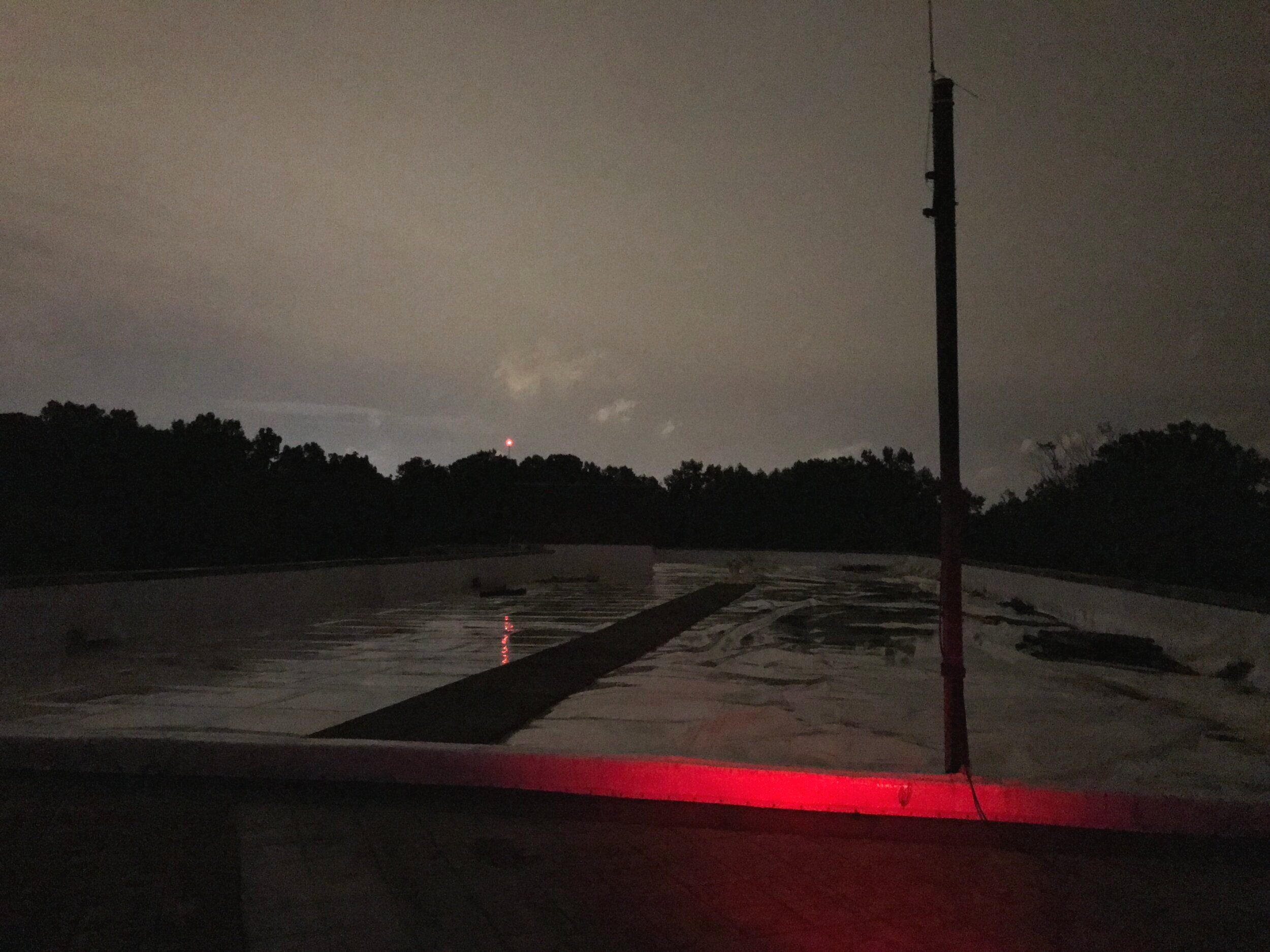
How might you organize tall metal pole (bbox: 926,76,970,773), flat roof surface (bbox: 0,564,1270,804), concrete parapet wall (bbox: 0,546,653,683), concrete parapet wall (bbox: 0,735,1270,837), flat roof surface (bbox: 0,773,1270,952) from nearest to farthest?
1. flat roof surface (bbox: 0,773,1270,952)
2. concrete parapet wall (bbox: 0,735,1270,837)
3. tall metal pole (bbox: 926,76,970,773)
4. flat roof surface (bbox: 0,564,1270,804)
5. concrete parapet wall (bbox: 0,546,653,683)

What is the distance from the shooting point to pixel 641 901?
4.85m

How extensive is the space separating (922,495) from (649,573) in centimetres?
2536

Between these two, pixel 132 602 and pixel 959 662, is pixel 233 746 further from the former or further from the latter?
pixel 132 602

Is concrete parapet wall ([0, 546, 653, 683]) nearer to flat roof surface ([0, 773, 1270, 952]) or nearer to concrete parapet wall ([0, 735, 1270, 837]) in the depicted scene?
concrete parapet wall ([0, 735, 1270, 837])

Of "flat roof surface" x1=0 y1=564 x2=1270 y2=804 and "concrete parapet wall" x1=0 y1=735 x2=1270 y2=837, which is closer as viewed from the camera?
"concrete parapet wall" x1=0 y1=735 x2=1270 y2=837

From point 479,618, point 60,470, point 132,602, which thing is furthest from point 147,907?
point 60,470

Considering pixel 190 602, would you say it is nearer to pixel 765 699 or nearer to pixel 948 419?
pixel 765 699

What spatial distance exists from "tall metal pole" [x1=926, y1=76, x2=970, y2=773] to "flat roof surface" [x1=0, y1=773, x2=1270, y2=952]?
896 millimetres

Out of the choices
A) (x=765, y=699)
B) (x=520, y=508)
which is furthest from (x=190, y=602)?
(x=520, y=508)

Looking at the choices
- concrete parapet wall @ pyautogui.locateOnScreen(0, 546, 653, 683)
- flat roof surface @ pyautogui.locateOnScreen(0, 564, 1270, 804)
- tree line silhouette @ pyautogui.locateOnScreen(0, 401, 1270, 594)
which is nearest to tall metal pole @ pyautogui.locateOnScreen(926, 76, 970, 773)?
flat roof surface @ pyautogui.locateOnScreen(0, 564, 1270, 804)

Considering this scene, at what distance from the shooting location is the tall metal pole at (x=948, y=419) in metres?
6.66

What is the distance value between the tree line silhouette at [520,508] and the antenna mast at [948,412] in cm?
2344

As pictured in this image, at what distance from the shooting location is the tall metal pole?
6.66 metres

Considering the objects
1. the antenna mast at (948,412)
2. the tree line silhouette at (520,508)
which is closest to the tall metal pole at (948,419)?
the antenna mast at (948,412)
